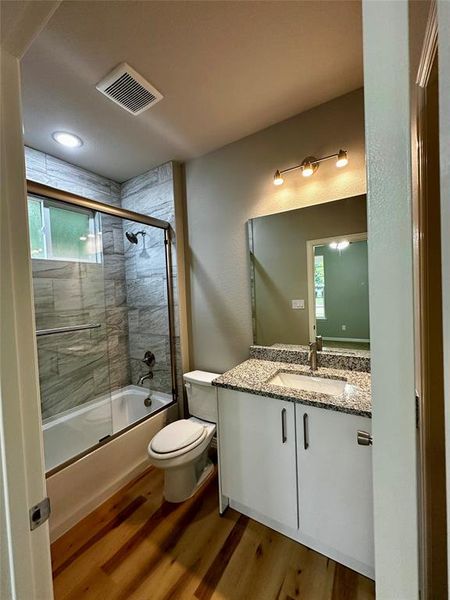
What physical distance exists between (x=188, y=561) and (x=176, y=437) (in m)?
0.61

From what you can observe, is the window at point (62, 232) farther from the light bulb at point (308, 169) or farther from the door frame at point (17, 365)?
the light bulb at point (308, 169)

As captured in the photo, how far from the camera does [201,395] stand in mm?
2113

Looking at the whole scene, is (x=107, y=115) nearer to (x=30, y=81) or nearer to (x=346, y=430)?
(x=30, y=81)

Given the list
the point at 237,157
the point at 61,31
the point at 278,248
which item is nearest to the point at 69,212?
the point at 61,31

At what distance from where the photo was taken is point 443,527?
645mm

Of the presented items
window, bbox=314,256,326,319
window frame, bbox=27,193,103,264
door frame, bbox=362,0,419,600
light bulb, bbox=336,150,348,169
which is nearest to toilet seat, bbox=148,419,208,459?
window, bbox=314,256,326,319

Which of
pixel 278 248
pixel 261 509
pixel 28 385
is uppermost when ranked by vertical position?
pixel 278 248

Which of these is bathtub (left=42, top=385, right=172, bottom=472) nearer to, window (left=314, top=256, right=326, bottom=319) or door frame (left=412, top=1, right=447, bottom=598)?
window (left=314, top=256, right=326, bottom=319)

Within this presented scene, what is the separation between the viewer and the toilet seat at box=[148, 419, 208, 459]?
1.62 metres

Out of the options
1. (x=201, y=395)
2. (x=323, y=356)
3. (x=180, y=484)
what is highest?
(x=323, y=356)

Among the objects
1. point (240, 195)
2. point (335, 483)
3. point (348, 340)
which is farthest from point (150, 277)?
point (335, 483)

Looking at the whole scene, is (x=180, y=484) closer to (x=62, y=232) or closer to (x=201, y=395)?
(x=201, y=395)

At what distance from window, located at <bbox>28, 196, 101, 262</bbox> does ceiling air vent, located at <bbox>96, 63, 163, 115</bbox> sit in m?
0.99

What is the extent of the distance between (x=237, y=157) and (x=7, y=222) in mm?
1858
